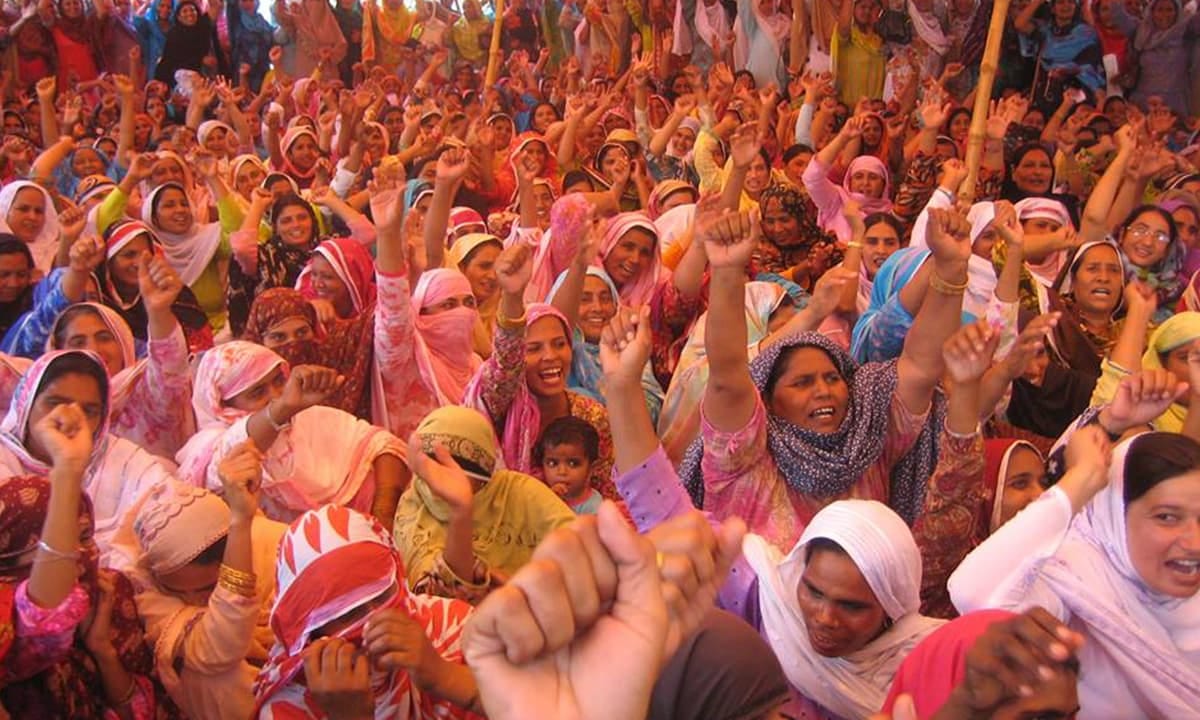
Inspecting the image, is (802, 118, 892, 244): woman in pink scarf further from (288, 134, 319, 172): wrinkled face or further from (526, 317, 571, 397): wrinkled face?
(288, 134, 319, 172): wrinkled face

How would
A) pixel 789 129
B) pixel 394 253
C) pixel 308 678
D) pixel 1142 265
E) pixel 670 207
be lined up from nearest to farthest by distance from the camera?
pixel 308 678, pixel 394 253, pixel 1142 265, pixel 670 207, pixel 789 129

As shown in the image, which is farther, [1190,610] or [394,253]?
[394,253]

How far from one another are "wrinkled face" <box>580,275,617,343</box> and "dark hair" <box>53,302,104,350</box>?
1.49 m

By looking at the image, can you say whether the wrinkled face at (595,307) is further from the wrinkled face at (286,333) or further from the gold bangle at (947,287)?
the gold bangle at (947,287)

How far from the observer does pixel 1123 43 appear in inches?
271

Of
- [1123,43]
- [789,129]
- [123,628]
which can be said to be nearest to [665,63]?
[789,129]

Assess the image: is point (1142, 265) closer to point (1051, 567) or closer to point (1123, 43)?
point (1051, 567)

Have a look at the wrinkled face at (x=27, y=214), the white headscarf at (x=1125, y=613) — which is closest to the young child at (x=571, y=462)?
the white headscarf at (x=1125, y=613)

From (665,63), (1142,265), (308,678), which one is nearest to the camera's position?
(308,678)

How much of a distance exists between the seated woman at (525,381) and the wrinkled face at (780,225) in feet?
5.35

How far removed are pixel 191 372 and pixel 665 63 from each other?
5.60 meters

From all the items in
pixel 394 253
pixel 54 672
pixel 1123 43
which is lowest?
pixel 54 672

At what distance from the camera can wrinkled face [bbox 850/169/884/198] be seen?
5.30 metres

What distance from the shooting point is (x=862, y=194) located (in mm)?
5293
